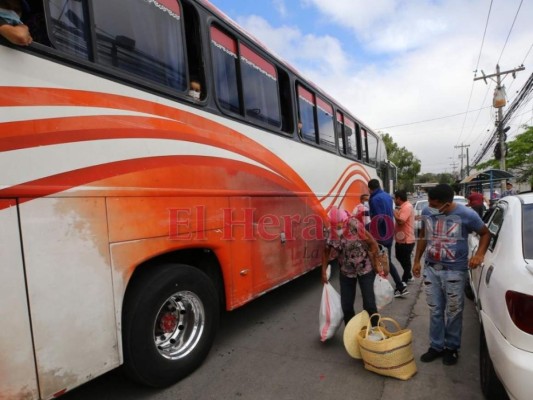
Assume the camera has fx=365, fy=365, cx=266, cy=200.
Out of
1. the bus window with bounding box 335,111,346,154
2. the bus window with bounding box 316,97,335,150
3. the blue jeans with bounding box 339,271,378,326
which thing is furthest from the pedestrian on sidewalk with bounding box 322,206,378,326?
the bus window with bounding box 335,111,346,154

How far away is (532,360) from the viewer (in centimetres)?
209

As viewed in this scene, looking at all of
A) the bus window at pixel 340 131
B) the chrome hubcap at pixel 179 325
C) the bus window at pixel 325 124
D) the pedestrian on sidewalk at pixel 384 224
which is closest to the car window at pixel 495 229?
the pedestrian on sidewalk at pixel 384 224

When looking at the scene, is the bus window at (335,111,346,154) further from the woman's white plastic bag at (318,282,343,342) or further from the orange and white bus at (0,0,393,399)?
the woman's white plastic bag at (318,282,343,342)

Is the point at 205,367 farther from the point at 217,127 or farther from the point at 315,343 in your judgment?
the point at 217,127

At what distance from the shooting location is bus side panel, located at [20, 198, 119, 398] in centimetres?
218

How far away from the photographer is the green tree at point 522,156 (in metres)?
28.5

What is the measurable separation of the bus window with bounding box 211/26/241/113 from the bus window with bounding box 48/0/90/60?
4.72ft

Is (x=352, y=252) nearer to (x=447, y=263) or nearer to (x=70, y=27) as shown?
(x=447, y=263)

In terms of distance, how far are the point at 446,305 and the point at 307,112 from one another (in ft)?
12.1

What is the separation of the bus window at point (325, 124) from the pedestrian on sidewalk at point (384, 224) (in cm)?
134

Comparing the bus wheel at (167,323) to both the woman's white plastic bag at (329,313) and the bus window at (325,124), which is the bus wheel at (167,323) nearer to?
the woman's white plastic bag at (329,313)

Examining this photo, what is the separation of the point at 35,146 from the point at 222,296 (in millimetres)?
2337

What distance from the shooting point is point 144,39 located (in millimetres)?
3070

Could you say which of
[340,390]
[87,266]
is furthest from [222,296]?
[87,266]
